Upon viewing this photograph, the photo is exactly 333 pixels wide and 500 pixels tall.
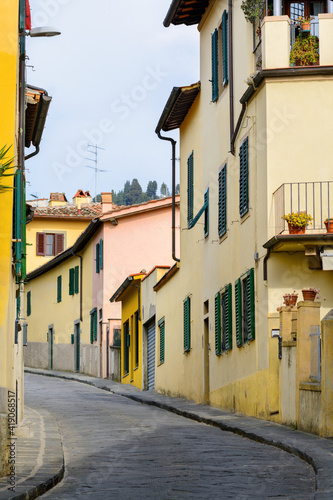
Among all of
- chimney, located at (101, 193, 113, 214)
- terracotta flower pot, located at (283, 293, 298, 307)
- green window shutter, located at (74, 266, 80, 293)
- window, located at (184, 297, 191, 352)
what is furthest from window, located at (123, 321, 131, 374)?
terracotta flower pot, located at (283, 293, 298, 307)

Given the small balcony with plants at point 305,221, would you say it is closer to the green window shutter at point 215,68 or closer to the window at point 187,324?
the green window shutter at point 215,68

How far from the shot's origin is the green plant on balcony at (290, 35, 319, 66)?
18125 mm

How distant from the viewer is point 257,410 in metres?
18.0

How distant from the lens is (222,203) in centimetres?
2183

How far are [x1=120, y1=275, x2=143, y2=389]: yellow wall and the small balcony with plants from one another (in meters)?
16.7

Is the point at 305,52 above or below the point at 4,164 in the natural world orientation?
above

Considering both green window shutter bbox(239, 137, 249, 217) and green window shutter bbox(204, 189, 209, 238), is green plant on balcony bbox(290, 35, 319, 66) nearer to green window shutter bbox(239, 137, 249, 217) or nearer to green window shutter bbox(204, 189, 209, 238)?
green window shutter bbox(239, 137, 249, 217)

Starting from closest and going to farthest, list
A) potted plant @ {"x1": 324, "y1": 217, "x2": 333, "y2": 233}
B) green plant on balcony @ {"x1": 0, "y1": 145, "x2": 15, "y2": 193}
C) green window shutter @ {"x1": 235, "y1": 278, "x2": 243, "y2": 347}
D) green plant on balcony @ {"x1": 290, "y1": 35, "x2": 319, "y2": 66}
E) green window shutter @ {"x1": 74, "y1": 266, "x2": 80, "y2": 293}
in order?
green plant on balcony @ {"x1": 0, "y1": 145, "x2": 15, "y2": 193}
potted plant @ {"x1": 324, "y1": 217, "x2": 333, "y2": 233}
green plant on balcony @ {"x1": 290, "y1": 35, "x2": 319, "y2": 66}
green window shutter @ {"x1": 235, "y1": 278, "x2": 243, "y2": 347}
green window shutter @ {"x1": 74, "y1": 266, "x2": 80, "y2": 293}

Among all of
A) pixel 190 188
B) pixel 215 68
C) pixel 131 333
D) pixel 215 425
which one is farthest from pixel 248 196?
pixel 131 333

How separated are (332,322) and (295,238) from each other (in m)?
2.79

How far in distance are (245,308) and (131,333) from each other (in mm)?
16572

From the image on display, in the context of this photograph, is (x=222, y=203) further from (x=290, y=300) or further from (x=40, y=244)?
(x=40, y=244)

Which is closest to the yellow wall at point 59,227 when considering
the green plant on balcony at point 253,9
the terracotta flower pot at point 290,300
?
the green plant on balcony at point 253,9

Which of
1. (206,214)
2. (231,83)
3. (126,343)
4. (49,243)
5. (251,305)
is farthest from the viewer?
(49,243)
